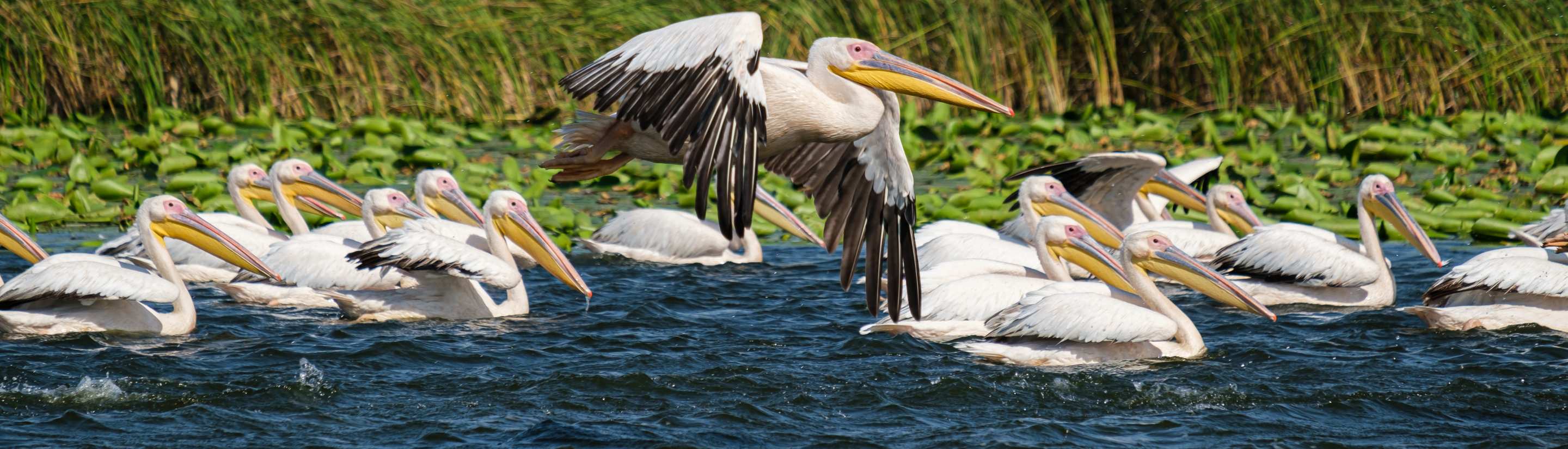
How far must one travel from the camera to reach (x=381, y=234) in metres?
7.28

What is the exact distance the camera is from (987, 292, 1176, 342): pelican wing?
5547 millimetres

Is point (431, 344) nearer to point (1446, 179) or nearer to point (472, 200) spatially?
point (472, 200)

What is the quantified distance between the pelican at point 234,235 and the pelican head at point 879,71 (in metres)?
3.02

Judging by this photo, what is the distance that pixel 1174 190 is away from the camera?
837 centimetres

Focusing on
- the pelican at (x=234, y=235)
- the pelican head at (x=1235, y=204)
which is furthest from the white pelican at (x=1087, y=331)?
the pelican at (x=234, y=235)

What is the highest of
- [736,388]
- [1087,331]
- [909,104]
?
[909,104]

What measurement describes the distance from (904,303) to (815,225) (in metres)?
3.13

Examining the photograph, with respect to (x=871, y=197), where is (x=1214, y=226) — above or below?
below

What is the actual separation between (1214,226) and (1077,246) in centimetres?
169

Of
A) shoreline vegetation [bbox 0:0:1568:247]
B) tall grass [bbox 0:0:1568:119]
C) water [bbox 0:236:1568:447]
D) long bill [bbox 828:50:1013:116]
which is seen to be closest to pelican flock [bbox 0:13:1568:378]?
long bill [bbox 828:50:1013:116]

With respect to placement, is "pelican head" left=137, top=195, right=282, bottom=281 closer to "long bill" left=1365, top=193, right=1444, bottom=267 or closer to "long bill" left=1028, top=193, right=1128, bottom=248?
"long bill" left=1028, top=193, right=1128, bottom=248

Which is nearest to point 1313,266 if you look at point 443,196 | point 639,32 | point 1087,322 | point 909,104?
point 1087,322

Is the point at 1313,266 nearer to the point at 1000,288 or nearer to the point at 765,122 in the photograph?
the point at 1000,288

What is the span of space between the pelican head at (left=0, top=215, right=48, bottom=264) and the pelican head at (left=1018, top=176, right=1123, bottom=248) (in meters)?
4.06
